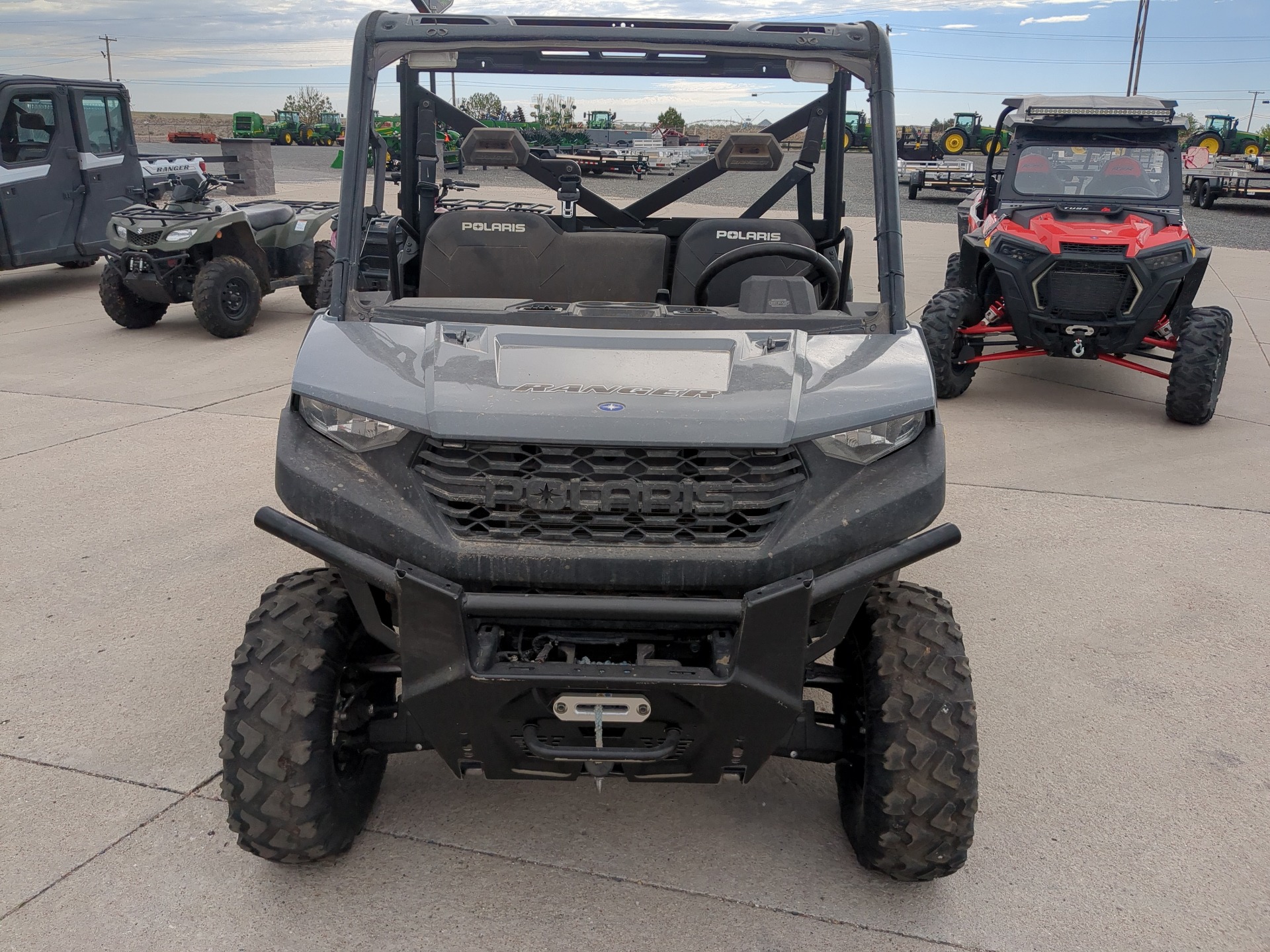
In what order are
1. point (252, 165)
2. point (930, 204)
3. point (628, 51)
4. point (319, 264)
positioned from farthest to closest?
point (930, 204) < point (252, 165) < point (319, 264) < point (628, 51)

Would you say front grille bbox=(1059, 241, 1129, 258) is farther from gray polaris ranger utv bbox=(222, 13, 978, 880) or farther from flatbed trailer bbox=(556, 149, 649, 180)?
gray polaris ranger utv bbox=(222, 13, 978, 880)

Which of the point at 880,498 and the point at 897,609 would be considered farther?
the point at 897,609

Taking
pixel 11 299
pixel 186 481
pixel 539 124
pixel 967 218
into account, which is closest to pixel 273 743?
pixel 539 124

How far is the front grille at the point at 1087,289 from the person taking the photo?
691 cm

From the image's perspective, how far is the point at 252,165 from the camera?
2203 cm

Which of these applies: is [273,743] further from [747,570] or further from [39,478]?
[39,478]

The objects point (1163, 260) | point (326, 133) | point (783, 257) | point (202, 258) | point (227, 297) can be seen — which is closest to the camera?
point (783, 257)

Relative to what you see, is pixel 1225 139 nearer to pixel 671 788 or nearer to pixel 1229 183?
pixel 1229 183

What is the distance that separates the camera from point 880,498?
93.7 inches

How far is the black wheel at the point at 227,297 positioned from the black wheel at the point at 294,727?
22.1 feet

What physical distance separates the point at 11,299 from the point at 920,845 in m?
11.1

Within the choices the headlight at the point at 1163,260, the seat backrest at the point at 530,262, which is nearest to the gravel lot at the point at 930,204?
the headlight at the point at 1163,260

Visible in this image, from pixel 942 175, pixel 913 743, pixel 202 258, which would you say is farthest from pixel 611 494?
pixel 942 175

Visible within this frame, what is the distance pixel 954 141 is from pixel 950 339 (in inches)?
933
